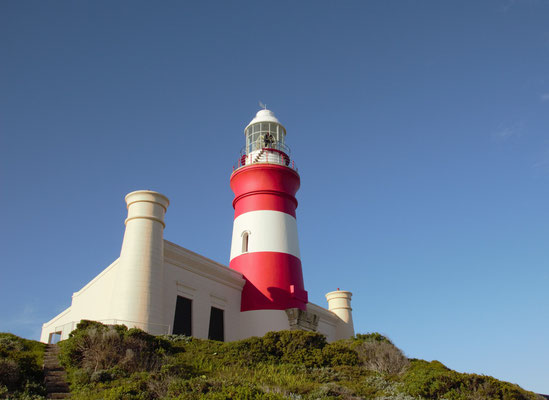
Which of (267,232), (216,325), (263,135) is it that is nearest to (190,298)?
(216,325)

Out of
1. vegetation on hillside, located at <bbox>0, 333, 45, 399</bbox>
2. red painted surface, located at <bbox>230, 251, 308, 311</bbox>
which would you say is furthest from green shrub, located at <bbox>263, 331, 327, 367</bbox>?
vegetation on hillside, located at <bbox>0, 333, 45, 399</bbox>

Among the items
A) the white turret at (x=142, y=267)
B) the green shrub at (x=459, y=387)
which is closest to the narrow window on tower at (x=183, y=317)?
the white turret at (x=142, y=267)

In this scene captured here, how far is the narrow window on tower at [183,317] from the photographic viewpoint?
71.8 ft

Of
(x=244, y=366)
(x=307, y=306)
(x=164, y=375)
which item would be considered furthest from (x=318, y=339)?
(x=307, y=306)

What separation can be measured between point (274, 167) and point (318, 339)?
1121cm

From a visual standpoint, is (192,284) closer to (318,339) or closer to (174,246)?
(174,246)

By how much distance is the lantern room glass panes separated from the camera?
29.9m

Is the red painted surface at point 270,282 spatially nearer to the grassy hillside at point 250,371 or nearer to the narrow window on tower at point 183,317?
the narrow window on tower at point 183,317

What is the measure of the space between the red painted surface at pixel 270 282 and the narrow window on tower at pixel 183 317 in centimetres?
374

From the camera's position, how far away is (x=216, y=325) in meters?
24.0

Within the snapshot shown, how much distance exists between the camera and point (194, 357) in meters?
16.8

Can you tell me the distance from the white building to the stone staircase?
11.4 ft

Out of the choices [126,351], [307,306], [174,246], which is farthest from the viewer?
[307,306]

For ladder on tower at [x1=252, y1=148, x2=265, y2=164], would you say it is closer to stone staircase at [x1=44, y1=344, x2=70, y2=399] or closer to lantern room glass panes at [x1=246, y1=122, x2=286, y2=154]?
lantern room glass panes at [x1=246, y1=122, x2=286, y2=154]
